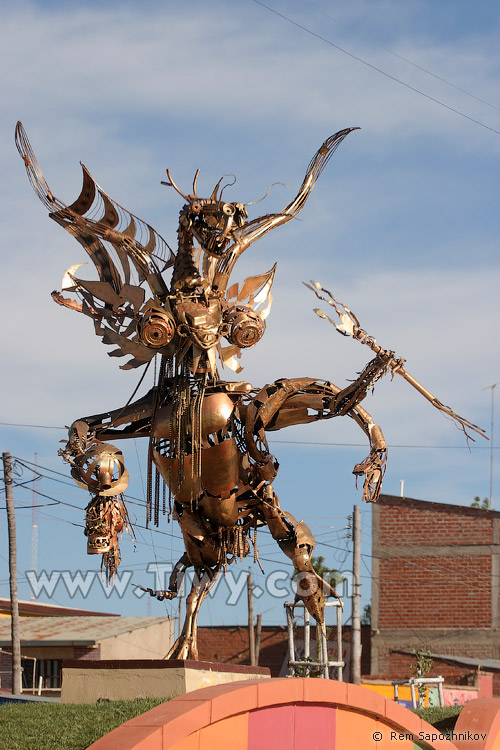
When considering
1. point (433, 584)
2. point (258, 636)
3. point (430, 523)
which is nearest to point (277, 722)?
point (433, 584)

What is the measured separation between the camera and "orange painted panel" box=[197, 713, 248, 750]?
561 centimetres

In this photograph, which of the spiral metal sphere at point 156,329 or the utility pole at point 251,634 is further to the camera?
the utility pole at point 251,634

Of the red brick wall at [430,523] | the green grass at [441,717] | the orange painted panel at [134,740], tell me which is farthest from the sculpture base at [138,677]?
the red brick wall at [430,523]

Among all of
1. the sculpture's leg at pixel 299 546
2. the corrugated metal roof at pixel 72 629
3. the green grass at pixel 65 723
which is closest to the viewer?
the green grass at pixel 65 723

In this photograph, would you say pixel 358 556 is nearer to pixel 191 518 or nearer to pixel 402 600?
pixel 402 600

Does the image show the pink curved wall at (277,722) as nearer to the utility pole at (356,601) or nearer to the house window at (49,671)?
the utility pole at (356,601)

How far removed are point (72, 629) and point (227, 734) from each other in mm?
16374

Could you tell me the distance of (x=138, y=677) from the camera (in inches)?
297

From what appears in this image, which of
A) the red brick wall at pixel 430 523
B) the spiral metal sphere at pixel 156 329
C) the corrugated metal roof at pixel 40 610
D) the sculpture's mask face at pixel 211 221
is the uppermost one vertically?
the sculpture's mask face at pixel 211 221

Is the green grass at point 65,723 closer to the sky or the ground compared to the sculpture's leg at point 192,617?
closer to the ground

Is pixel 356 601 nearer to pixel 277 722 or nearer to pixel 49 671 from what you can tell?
pixel 49 671

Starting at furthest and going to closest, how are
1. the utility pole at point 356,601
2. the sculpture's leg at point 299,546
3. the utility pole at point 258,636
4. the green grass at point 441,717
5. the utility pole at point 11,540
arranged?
1. the utility pole at point 258,636
2. the utility pole at point 356,601
3. the utility pole at point 11,540
4. the green grass at point 441,717
5. the sculpture's leg at point 299,546

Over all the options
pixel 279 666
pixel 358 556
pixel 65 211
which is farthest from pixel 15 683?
pixel 65 211

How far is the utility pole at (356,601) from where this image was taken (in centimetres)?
1936
